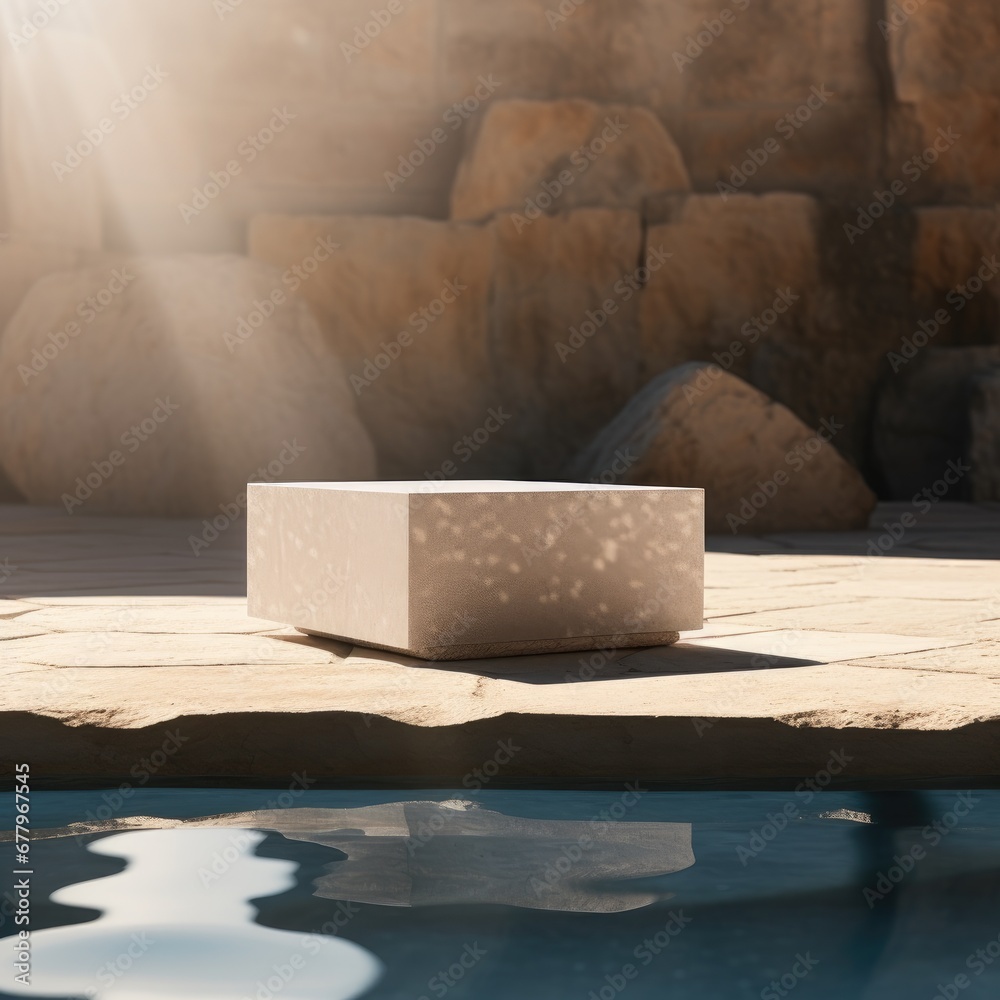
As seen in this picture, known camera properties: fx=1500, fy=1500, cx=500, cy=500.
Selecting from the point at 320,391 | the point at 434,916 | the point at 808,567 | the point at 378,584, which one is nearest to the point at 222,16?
the point at 320,391

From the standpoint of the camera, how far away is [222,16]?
8781 millimetres

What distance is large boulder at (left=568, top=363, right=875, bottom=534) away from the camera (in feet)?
20.8

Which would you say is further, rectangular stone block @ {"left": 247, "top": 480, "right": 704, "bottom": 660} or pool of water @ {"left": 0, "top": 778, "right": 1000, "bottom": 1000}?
rectangular stone block @ {"left": 247, "top": 480, "right": 704, "bottom": 660}

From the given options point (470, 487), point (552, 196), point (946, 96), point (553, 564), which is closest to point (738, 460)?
point (552, 196)

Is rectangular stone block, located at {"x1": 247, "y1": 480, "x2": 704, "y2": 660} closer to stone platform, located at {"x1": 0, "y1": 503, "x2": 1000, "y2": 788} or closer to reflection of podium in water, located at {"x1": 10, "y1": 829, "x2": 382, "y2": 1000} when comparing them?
stone platform, located at {"x1": 0, "y1": 503, "x2": 1000, "y2": 788}

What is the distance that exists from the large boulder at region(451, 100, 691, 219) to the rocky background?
17mm

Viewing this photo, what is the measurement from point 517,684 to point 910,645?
93cm

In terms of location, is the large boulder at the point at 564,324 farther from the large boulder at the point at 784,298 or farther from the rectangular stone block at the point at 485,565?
the rectangular stone block at the point at 485,565

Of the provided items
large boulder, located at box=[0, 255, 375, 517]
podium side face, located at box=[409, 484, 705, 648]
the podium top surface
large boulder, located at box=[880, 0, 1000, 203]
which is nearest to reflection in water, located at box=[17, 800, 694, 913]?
podium side face, located at box=[409, 484, 705, 648]

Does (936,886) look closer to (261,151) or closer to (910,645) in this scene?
(910,645)

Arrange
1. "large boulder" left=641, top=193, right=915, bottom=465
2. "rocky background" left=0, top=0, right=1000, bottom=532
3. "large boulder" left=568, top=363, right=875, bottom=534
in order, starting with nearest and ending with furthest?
"large boulder" left=568, top=363, right=875, bottom=534 → "rocky background" left=0, top=0, right=1000, bottom=532 → "large boulder" left=641, top=193, right=915, bottom=465

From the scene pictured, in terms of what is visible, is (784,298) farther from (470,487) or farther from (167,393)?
(470,487)

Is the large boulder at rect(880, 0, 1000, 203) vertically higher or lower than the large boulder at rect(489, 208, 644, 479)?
higher

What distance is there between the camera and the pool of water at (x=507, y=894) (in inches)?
58.2
